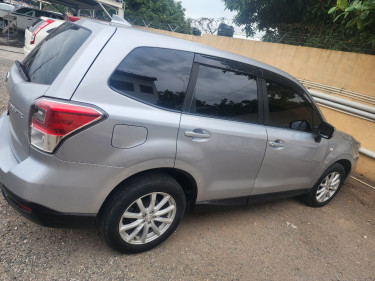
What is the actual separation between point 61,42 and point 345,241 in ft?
11.9

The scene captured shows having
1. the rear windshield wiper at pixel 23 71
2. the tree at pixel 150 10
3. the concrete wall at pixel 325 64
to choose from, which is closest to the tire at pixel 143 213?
the rear windshield wiper at pixel 23 71

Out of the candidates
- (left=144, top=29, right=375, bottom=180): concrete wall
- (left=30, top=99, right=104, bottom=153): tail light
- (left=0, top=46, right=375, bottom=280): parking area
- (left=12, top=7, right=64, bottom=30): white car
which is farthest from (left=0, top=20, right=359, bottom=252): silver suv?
(left=12, top=7, right=64, bottom=30): white car

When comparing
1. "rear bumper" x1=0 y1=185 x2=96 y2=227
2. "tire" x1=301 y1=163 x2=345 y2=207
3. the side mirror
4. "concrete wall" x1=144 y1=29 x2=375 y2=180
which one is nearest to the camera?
"rear bumper" x1=0 y1=185 x2=96 y2=227

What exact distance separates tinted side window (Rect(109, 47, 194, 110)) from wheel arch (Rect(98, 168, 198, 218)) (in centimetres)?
52

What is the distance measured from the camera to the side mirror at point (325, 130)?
327 cm

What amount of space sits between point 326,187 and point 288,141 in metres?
1.42

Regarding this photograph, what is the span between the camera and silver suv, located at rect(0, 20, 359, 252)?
1.93m

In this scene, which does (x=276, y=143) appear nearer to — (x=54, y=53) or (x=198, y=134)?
(x=198, y=134)

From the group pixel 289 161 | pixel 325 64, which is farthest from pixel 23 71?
pixel 325 64

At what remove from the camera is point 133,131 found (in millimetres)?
2041

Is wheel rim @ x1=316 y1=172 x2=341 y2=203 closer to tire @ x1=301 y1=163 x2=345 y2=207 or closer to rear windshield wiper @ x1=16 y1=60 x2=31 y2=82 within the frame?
tire @ x1=301 y1=163 x2=345 y2=207

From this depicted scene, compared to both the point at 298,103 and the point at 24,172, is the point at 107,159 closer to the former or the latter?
the point at 24,172

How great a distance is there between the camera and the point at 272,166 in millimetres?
2990

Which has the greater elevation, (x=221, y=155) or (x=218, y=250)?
(x=221, y=155)
